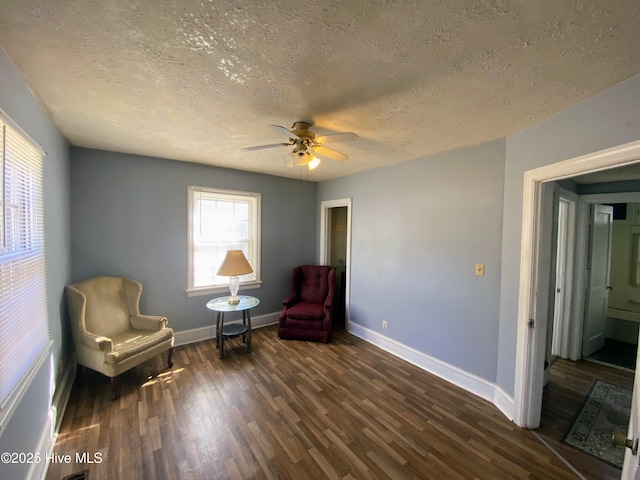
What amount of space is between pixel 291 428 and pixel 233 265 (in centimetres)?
193

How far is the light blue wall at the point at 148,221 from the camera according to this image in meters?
2.91

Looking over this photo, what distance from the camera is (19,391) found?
131cm

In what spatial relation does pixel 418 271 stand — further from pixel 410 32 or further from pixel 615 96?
pixel 410 32

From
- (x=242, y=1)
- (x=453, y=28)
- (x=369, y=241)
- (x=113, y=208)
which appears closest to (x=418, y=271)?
(x=369, y=241)

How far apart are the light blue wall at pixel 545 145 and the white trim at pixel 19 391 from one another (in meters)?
3.23

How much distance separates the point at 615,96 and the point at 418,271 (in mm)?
Result: 2064

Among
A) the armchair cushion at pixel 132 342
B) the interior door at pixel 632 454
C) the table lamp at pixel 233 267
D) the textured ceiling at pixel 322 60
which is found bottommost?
the armchair cushion at pixel 132 342

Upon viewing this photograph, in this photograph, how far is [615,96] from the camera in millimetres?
1470

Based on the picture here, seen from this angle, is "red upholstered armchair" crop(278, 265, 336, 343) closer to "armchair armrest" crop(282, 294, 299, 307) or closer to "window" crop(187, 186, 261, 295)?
"armchair armrest" crop(282, 294, 299, 307)

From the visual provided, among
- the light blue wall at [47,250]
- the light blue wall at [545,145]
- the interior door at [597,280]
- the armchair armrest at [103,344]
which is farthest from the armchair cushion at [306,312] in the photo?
the interior door at [597,280]

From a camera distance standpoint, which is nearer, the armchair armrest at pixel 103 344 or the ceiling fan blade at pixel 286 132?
the ceiling fan blade at pixel 286 132

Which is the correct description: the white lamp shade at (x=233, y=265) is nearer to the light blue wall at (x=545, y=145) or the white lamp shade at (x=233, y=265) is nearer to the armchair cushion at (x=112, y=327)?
the armchair cushion at (x=112, y=327)

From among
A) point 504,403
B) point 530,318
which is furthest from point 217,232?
point 504,403

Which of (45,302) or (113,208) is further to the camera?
(113,208)
